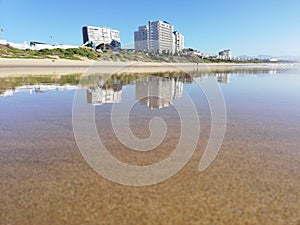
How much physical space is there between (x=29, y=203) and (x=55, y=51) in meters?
69.9

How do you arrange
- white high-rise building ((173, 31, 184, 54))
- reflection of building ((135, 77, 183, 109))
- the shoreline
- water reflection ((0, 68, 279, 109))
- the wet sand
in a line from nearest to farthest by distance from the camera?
the wet sand, reflection of building ((135, 77, 183, 109)), water reflection ((0, 68, 279, 109)), the shoreline, white high-rise building ((173, 31, 184, 54))

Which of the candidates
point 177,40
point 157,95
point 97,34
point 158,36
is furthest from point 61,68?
point 177,40

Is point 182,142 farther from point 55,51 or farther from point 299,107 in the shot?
point 55,51

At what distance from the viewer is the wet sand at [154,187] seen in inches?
88.8

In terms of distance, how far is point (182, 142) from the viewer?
14.0ft

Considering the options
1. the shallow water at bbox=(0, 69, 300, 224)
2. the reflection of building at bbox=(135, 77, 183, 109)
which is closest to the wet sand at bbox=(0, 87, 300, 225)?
the shallow water at bbox=(0, 69, 300, 224)

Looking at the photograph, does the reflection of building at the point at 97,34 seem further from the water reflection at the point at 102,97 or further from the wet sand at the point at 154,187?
the wet sand at the point at 154,187

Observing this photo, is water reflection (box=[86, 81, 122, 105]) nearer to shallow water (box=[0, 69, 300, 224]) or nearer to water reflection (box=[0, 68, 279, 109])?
water reflection (box=[0, 68, 279, 109])

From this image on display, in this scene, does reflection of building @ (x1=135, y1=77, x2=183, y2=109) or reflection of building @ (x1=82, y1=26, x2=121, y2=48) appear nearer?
reflection of building @ (x1=135, y1=77, x2=183, y2=109)

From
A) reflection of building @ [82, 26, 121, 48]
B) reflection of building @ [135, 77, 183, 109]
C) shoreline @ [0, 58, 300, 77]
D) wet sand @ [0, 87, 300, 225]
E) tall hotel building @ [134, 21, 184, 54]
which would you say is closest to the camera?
wet sand @ [0, 87, 300, 225]

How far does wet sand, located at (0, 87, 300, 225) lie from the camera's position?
7.40 feet

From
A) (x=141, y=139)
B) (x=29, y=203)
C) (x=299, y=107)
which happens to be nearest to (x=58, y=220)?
(x=29, y=203)

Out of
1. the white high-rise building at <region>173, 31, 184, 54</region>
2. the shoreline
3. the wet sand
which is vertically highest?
the white high-rise building at <region>173, 31, 184, 54</region>

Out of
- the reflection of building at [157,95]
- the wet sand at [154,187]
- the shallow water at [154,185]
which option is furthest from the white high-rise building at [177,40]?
the wet sand at [154,187]
